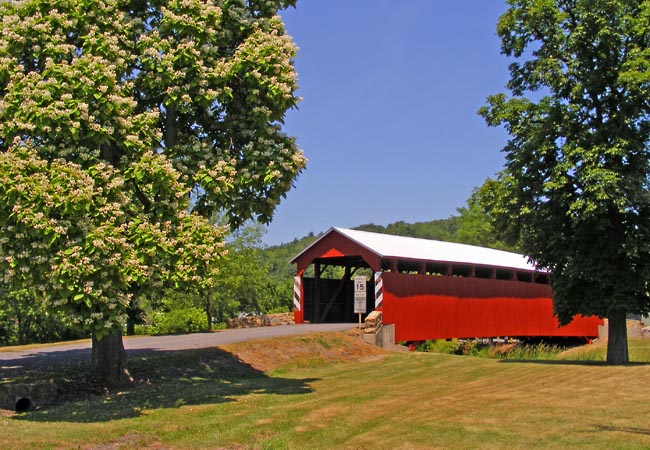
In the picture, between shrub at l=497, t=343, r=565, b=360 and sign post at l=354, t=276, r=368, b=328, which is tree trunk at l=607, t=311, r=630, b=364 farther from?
sign post at l=354, t=276, r=368, b=328

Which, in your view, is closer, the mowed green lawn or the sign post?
the mowed green lawn

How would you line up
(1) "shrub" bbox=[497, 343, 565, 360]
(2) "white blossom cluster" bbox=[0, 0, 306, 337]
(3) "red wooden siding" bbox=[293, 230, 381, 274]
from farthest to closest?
(1) "shrub" bbox=[497, 343, 565, 360]
(3) "red wooden siding" bbox=[293, 230, 381, 274]
(2) "white blossom cluster" bbox=[0, 0, 306, 337]

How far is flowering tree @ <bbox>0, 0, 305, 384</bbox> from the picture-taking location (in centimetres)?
1215

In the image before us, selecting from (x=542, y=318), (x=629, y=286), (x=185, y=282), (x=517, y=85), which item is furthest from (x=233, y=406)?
(x=542, y=318)

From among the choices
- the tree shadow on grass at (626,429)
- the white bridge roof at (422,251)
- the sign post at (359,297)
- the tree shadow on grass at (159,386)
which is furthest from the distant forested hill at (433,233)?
the tree shadow on grass at (626,429)

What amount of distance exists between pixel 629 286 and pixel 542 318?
18.4 m

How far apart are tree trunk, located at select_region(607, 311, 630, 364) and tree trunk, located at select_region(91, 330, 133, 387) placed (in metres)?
15.6

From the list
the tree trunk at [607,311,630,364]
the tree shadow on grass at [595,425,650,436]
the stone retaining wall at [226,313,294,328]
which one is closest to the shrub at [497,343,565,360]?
the tree trunk at [607,311,630,364]

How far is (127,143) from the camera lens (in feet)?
43.1

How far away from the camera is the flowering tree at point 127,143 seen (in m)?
12.1

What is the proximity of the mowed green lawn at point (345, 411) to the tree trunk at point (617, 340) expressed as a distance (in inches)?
122

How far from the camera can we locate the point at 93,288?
39.8 feet

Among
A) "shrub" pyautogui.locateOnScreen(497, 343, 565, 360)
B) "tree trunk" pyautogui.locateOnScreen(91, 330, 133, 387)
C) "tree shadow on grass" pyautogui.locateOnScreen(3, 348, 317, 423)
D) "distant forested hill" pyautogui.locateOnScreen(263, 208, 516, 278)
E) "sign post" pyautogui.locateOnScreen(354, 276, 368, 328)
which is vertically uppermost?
"distant forested hill" pyautogui.locateOnScreen(263, 208, 516, 278)

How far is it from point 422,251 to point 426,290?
2.76m
